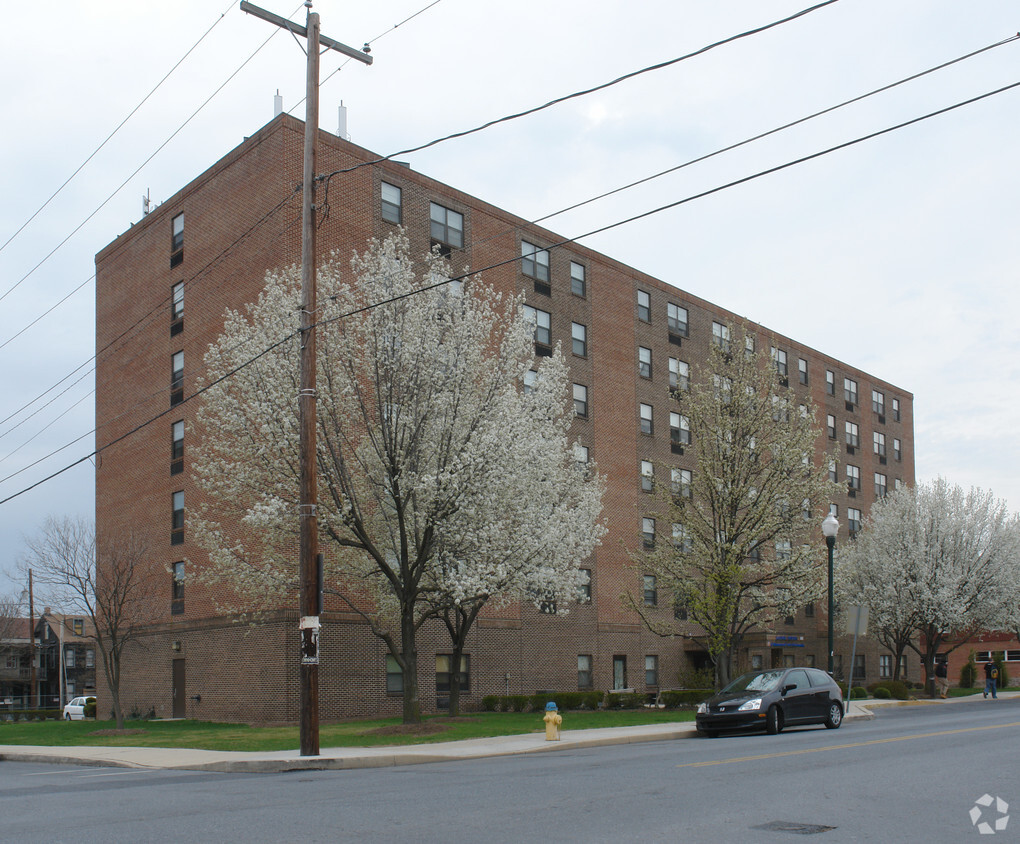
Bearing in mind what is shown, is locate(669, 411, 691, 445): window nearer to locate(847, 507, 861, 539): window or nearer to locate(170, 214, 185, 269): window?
locate(847, 507, 861, 539): window

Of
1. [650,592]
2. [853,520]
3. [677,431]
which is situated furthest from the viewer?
[853,520]

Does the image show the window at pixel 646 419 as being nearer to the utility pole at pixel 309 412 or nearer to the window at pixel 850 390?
the window at pixel 850 390

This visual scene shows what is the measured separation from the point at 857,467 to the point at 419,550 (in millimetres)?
47220

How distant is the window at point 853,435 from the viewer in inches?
2502

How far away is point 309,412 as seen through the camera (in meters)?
18.2

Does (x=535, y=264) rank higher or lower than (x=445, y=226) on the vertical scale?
lower

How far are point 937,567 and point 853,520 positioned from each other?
1408cm

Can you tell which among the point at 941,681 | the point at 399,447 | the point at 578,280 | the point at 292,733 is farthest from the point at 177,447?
the point at 941,681

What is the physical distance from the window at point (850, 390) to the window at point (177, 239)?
42135mm

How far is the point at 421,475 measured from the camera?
2300 cm

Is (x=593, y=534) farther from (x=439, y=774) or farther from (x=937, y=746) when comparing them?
(x=439, y=774)

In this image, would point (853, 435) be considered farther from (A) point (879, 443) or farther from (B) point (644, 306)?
(B) point (644, 306)

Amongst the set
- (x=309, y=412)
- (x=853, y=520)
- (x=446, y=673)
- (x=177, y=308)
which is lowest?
(x=446, y=673)

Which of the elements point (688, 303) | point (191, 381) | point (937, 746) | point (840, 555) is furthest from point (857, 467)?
point (937, 746)
